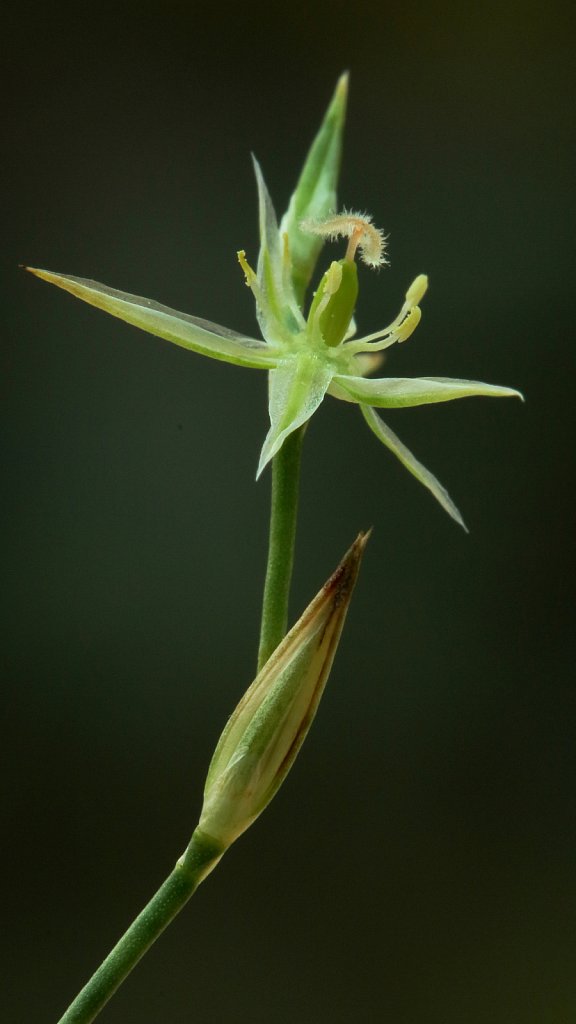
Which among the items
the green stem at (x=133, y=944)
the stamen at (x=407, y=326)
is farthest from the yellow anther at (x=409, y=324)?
the green stem at (x=133, y=944)

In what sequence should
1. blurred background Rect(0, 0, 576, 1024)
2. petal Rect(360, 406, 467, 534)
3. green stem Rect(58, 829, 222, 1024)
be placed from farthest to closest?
blurred background Rect(0, 0, 576, 1024)
petal Rect(360, 406, 467, 534)
green stem Rect(58, 829, 222, 1024)

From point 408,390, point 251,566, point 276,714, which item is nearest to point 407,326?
point 408,390

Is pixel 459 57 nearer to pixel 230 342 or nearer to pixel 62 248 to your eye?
pixel 62 248

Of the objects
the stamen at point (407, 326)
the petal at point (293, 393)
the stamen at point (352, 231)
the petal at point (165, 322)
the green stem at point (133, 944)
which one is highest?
the stamen at point (352, 231)

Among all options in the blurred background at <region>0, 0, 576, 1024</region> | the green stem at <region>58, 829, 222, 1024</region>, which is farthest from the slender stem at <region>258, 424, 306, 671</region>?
the blurred background at <region>0, 0, 576, 1024</region>

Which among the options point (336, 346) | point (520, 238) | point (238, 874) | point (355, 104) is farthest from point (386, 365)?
point (336, 346)

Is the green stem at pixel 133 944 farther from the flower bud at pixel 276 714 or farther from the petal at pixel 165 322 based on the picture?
the petal at pixel 165 322

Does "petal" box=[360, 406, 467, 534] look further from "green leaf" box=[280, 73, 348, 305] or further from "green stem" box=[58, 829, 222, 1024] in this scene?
"green stem" box=[58, 829, 222, 1024]
